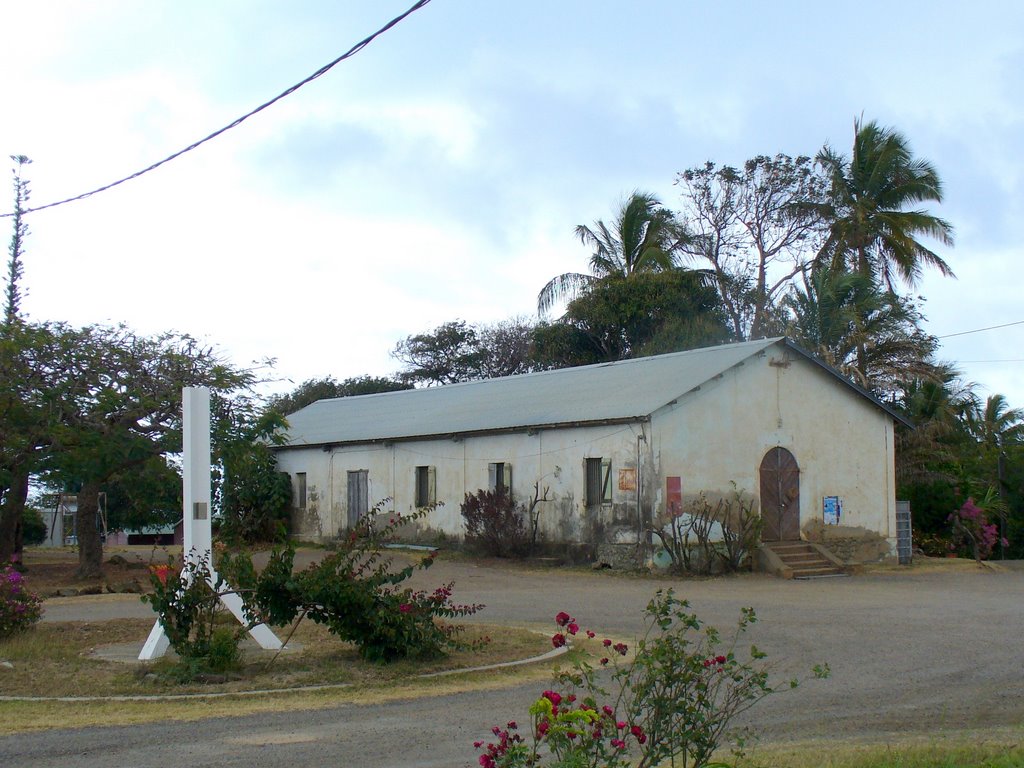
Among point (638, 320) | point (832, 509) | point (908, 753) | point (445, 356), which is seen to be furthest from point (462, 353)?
point (908, 753)

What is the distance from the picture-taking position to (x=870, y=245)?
1657 inches

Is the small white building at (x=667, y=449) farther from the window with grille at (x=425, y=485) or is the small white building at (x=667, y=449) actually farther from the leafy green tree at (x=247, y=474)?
the leafy green tree at (x=247, y=474)

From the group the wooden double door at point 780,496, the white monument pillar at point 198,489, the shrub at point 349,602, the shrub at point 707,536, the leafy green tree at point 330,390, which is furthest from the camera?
the leafy green tree at point 330,390

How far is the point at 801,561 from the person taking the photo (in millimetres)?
24875

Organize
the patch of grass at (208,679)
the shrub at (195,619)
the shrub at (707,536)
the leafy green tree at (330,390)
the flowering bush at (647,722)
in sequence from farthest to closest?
the leafy green tree at (330,390) < the shrub at (707,536) < the shrub at (195,619) < the patch of grass at (208,679) < the flowering bush at (647,722)

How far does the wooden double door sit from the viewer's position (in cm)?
2575

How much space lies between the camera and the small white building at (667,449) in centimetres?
2461

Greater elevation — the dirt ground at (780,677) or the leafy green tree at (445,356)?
the leafy green tree at (445,356)

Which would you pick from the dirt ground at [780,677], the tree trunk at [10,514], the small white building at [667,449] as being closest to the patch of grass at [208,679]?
the dirt ground at [780,677]

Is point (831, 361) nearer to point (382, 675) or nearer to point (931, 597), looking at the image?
point (931, 597)

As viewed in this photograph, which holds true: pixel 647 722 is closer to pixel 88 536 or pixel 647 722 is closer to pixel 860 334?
pixel 88 536

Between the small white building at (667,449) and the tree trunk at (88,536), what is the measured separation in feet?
31.2

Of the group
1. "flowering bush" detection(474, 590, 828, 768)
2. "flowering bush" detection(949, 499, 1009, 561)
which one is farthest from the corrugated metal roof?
"flowering bush" detection(474, 590, 828, 768)

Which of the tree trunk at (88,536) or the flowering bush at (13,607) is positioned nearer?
the flowering bush at (13,607)
